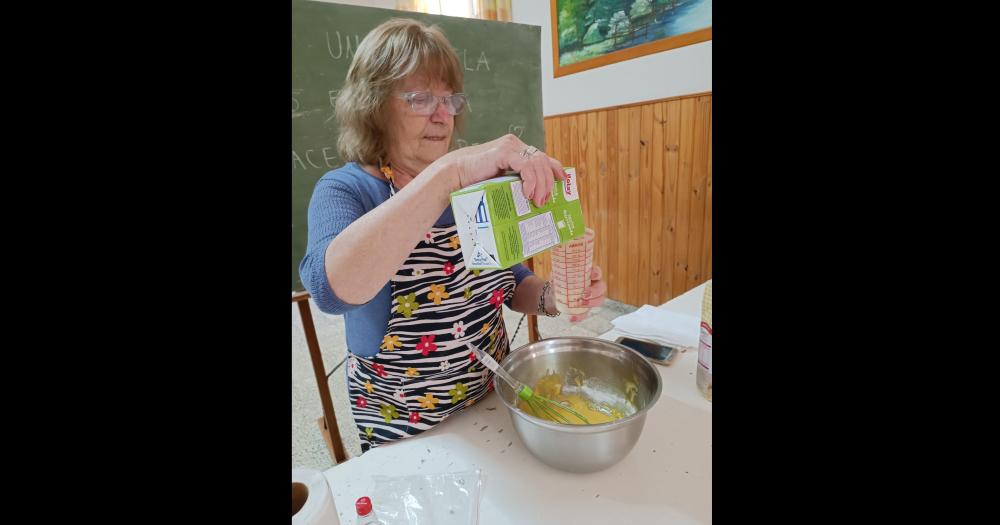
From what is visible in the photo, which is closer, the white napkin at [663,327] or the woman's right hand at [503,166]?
the woman's right hand at [503,166]

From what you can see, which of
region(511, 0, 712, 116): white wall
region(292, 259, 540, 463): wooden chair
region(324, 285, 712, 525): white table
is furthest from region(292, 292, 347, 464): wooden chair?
region(511, 0, 712, 116): white wall

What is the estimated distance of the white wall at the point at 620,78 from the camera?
2.34 meters

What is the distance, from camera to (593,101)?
9.57 feet

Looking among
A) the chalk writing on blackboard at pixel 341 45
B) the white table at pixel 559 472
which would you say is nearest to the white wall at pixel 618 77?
the chalk writing on blackboard at pixel 341 45

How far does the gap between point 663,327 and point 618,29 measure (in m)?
2.10

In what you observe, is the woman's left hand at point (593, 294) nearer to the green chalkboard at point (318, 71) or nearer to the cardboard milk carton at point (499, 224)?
the cardboard milk carton at point (499, 224)

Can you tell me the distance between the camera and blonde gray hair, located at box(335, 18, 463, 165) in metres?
0.93

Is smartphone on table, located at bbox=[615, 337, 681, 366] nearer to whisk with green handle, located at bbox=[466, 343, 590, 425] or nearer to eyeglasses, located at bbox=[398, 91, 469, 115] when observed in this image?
whisk with green handle, located at bbox=[466, 343, 590, 425]

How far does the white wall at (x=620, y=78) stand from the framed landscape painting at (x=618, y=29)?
44 mm

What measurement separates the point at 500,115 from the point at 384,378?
175 centimetres

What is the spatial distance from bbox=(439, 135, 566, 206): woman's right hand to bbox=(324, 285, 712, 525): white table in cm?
43

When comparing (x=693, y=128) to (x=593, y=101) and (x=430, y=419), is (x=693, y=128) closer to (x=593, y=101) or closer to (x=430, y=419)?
(x=593, y=101)

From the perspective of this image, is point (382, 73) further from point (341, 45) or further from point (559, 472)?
point (341, 45)
